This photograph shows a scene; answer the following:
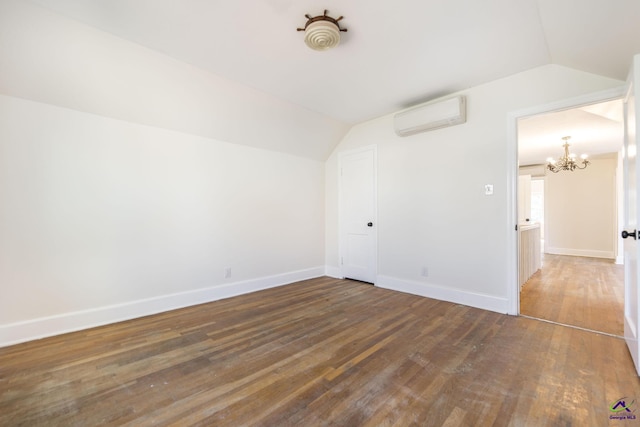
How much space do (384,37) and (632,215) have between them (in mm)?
2312

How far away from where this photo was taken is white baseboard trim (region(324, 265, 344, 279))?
15.5ft

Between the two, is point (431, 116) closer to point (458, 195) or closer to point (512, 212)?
point (458, 195)

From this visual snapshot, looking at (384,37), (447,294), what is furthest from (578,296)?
(384,37)

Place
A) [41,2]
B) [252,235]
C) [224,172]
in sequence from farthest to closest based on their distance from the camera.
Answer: [252,235] < [224,172] < [41,2]

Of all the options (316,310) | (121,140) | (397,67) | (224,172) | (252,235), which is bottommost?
(316,310)

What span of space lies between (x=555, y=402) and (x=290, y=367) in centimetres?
164

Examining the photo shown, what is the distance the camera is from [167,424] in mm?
1407

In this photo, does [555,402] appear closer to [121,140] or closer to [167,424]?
[167,424]

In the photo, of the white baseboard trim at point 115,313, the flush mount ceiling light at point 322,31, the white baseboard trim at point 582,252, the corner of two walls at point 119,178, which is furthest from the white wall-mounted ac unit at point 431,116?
the white baseboard trim at point 582,252

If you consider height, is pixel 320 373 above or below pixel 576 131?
below

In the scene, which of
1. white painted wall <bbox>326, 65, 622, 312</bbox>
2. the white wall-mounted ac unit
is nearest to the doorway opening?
white painted wall <bbox>326, 65, 622, 312</bbox>

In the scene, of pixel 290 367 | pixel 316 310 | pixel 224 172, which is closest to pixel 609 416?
pixel 290 367

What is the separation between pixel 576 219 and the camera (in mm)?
7113

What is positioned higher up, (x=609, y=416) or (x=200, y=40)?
(x=200, y=40)
